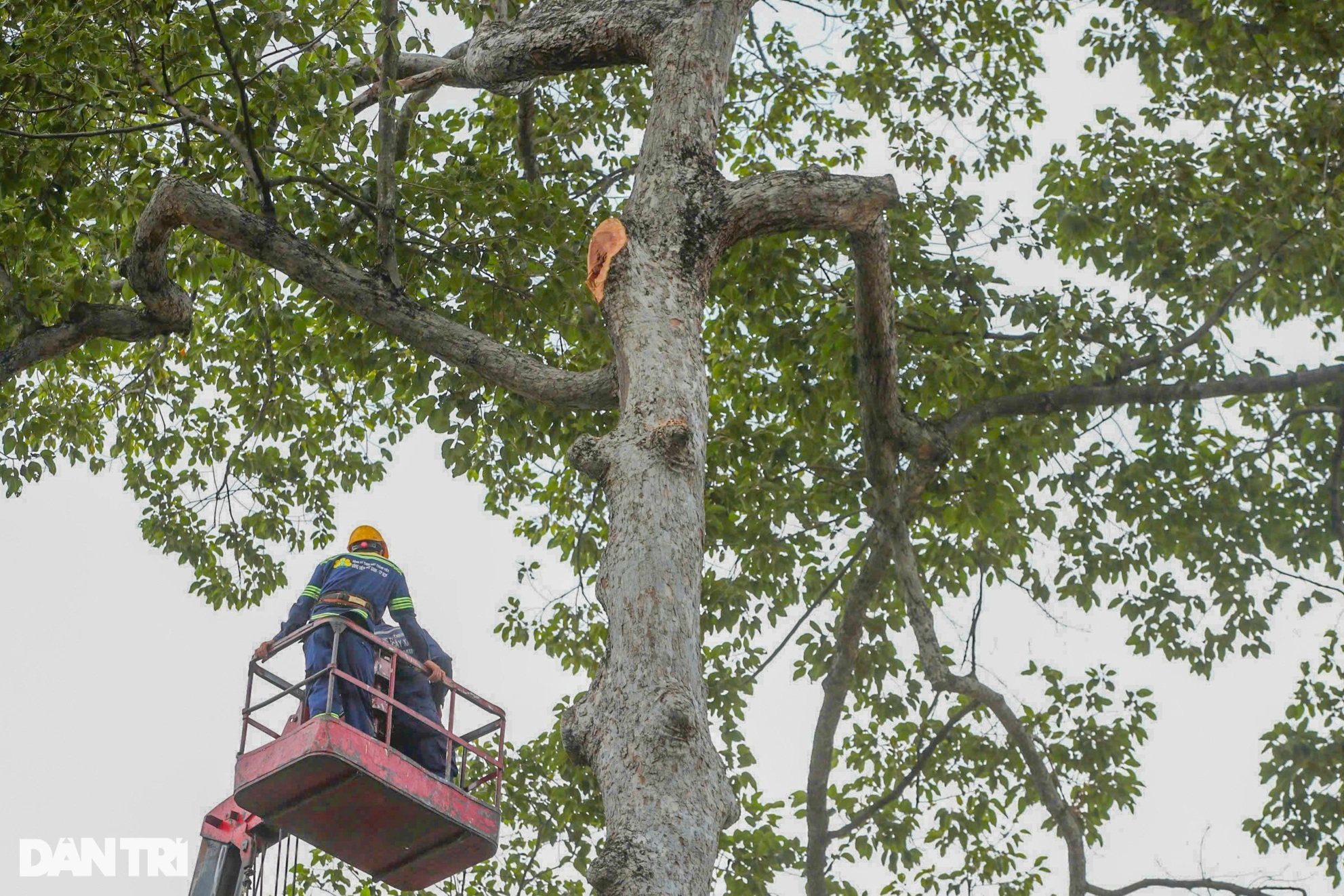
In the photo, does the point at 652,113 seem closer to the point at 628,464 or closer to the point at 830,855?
the point at 628,464

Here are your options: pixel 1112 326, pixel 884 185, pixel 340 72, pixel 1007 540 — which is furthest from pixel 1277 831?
pixel 340 72

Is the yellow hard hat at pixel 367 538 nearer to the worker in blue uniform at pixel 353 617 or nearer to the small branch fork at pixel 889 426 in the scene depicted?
the worker in blue uniform at pixel 353 617

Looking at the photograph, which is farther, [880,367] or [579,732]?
[880,367]

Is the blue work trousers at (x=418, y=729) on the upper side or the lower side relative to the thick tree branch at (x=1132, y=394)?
lower

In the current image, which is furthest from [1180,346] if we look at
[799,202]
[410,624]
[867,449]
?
[410,624]

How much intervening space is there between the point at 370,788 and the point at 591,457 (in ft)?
8.52

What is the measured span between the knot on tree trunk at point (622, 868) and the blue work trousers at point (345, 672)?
3.40 metres

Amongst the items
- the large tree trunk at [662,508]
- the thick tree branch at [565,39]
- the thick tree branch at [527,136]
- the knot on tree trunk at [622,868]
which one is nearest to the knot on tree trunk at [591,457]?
the large tree trunk at [662,508]

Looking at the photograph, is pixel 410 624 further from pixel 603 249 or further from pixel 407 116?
pixel 407 116

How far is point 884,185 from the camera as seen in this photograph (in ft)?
23.3

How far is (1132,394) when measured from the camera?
33.4 ft

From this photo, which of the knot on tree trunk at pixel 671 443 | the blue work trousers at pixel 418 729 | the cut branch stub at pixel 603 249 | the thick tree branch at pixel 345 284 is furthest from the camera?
the blue work trousers at pixel 418 729

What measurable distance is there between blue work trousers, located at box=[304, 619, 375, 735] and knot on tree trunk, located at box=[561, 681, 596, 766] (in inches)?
105

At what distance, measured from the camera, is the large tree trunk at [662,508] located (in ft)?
15.6
